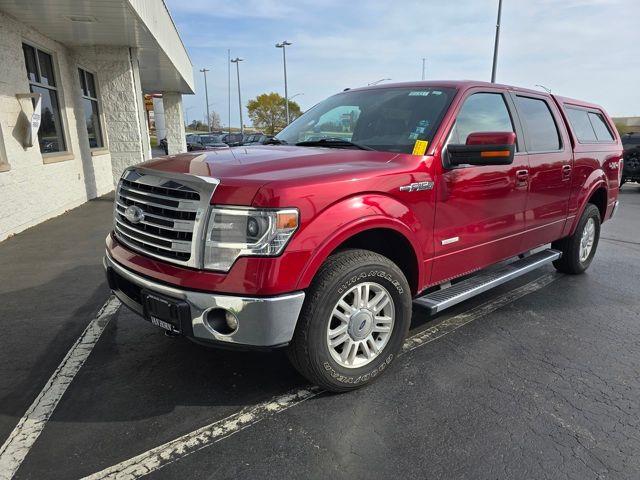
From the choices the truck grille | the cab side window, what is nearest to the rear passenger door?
the cab side window

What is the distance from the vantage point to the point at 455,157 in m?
3.19

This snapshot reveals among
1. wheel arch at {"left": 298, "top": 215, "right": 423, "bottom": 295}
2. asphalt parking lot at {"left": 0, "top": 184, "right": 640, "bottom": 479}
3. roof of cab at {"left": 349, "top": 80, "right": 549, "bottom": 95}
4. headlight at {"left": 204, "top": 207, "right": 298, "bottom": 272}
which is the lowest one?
asphalt parking lot at {"left": 0, "top": 184, "right": 640, "bottom": 479}

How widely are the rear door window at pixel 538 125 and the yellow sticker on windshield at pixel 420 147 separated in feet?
4.76

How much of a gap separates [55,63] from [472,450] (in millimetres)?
10688

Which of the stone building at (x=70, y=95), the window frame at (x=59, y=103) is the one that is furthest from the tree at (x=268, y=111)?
the window frame at (x=59, y=103)

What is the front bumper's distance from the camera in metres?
2.35

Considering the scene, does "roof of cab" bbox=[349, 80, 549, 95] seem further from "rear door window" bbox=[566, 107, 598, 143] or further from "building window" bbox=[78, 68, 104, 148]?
"building window" bbox=[78, 68, 104, 148]

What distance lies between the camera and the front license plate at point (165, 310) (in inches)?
95.4

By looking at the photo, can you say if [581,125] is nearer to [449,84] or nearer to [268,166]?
[449,84]

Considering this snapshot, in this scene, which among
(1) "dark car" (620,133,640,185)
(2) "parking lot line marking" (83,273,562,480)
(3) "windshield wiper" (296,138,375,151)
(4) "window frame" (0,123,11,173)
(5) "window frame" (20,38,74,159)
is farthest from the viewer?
→ (1) "dark car" (620,133,640,185)

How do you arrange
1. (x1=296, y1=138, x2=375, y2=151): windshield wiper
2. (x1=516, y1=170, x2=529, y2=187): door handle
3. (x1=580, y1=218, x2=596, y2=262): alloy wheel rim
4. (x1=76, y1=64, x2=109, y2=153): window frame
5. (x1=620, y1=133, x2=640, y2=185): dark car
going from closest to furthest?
1. (x1=296, y1=138, x2=375, y2=151): windshield wiper
2. (x1=516, y1=170, x2=529, y2=187): door handle
3. (x1=580, y1=218, x2=596, y2=262): alloy wheel rim
4. (x1=76, y1=64, x2=109, y2=153): window frame
5. (x1=620, y1=133, x2=640, y2=185): dark car

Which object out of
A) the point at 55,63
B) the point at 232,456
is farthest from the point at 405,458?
the point at 55,63

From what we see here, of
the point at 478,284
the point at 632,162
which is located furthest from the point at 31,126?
the point at 632,162

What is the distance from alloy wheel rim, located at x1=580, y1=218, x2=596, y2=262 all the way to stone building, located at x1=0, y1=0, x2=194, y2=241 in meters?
7.58
